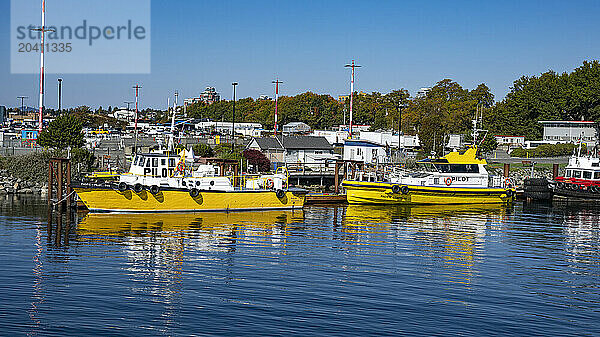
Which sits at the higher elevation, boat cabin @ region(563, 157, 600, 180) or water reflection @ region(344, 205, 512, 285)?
boat cabin @ region(563, 157, 600, 180)

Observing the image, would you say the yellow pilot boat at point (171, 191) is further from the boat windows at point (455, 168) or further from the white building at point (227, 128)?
the white building at point (227, 128)

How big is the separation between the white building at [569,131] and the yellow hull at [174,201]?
7205cm

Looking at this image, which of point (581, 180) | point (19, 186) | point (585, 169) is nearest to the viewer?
point (19, 186)

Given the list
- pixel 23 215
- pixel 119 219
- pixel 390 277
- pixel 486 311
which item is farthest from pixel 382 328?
A: pixel 23 215

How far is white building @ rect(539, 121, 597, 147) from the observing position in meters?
102

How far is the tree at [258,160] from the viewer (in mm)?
61500

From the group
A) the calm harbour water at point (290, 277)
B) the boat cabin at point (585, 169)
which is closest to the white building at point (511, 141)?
the boat cabin at point (585, 169)

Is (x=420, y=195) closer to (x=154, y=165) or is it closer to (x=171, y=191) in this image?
(x=171, y=191)

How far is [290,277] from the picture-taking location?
78.9ft

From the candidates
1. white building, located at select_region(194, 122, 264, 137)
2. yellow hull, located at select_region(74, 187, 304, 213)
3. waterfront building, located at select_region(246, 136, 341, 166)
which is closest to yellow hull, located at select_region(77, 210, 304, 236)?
yellow hull, located at select_region(74, 187, 304, 213)

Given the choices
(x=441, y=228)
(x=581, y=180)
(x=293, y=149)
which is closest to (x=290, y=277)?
(x=441, y=228)

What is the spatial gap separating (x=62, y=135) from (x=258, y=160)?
1733cm

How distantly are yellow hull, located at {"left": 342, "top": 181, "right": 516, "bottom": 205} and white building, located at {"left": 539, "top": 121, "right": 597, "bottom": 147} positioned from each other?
57.8 meters

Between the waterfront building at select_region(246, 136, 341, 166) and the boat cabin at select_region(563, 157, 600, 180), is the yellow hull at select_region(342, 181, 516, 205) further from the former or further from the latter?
the waterfront building at select_region(246, 136, 341, 166)
